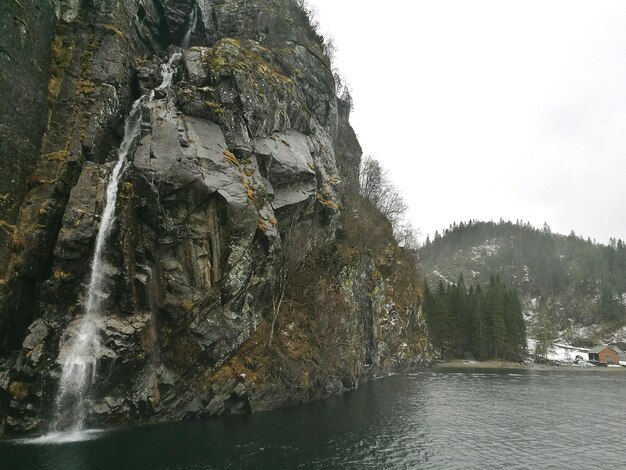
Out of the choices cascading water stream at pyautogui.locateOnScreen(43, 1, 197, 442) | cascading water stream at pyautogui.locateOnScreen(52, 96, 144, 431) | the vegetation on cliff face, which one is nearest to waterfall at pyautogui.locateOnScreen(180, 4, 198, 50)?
cascading water stream at pyautogui.locateOnScreen(43, 1, 197, 442)

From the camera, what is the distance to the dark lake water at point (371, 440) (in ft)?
79.2

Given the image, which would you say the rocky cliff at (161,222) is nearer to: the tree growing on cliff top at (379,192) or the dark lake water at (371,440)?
the dark lake water at (371,440)

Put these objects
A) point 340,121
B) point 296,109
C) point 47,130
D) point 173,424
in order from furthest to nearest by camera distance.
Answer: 1. point 340,121
2. point 296,109
3. point 47,130
4. point 173,424

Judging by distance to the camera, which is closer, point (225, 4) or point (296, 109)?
point (296, 109)

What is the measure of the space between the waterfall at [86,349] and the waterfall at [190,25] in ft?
92.1

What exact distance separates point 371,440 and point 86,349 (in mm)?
21654

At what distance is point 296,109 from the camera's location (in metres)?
52.1

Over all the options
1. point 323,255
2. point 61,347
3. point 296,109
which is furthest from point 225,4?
point 61,347

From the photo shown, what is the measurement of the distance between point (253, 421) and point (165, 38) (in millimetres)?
47742

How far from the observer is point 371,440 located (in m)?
29.4

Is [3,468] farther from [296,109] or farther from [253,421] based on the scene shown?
[296,109]

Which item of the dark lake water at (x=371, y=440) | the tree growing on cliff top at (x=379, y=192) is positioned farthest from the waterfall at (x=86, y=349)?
the tree growing on cliff top at (x=379, y=192)

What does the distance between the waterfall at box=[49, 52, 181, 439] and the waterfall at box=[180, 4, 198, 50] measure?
2807cm

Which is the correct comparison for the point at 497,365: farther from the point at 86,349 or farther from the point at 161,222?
the point at 86,349
